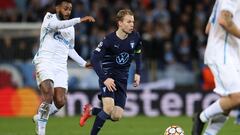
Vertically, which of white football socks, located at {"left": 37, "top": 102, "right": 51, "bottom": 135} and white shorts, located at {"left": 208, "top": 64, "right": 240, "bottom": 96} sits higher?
white shorts, located at {"left": 208, "top": 64, "right": 240, "bottom": 96}

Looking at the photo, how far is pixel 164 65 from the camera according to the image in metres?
18.8

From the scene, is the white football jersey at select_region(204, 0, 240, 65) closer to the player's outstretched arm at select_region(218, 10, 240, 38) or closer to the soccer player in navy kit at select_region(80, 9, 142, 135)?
the player's outstretched arm at select_region(218, 10, 240, 38)

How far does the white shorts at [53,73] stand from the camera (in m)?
10.9

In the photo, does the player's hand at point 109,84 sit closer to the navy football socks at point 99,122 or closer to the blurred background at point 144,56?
the navy football socks at point 99,122

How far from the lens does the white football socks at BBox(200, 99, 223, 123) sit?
8430 mm

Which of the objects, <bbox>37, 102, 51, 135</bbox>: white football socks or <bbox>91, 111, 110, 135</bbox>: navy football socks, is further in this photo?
<bbox>37, 102, 51, 135</bbox>: white football socks

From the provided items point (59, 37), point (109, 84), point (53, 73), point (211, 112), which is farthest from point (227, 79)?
point (59, 37)

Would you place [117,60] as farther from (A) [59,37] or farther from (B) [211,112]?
(B) [211,112]

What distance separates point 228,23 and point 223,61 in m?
0.46

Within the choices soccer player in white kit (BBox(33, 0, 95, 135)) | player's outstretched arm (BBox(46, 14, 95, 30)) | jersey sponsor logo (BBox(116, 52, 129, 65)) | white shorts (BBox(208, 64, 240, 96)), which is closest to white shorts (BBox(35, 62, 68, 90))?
soccer player in white kit (BBox(33, 0, 95, 135))

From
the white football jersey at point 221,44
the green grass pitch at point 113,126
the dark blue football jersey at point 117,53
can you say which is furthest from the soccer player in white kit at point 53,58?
the white football jersey at point 221,44

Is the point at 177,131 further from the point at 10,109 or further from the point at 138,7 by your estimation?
the point at 138,7

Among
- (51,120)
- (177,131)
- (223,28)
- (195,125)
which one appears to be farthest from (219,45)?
(51,120)

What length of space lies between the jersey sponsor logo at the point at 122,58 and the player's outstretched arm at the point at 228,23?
8.79 feet
